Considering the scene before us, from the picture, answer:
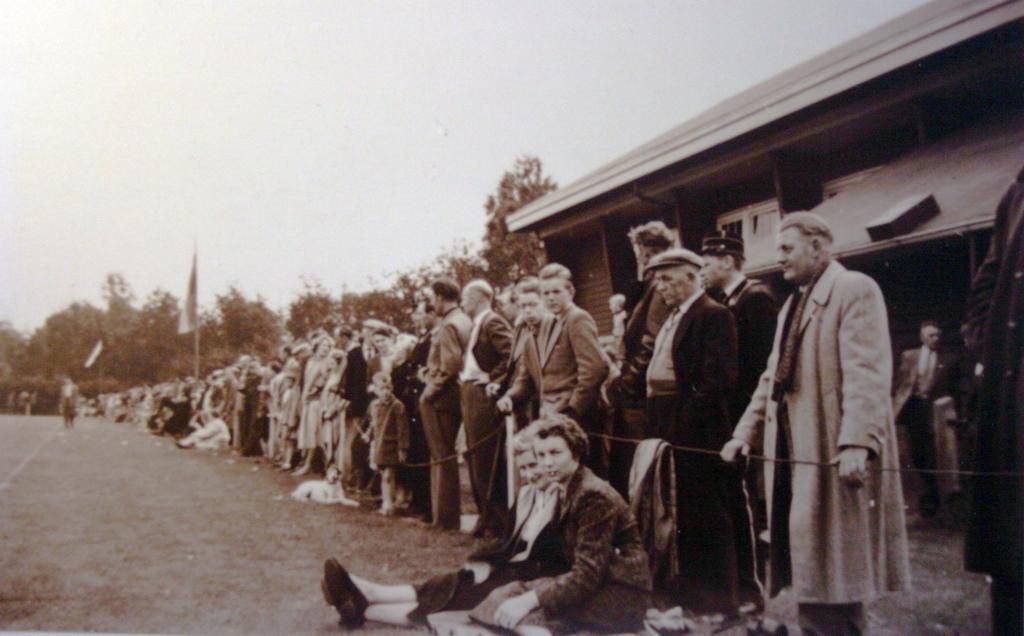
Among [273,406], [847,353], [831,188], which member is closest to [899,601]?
[847,353]

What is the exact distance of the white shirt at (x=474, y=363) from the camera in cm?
475

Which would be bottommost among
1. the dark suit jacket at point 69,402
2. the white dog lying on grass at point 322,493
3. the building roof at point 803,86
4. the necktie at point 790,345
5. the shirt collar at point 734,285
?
the white dog lying on grass at point 322,493

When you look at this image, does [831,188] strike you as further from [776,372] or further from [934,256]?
[776,372]

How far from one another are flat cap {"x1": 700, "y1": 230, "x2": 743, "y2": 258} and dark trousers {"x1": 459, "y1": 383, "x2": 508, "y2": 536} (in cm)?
163

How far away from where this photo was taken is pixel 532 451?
3.99m

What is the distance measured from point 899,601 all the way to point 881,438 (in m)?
0.63

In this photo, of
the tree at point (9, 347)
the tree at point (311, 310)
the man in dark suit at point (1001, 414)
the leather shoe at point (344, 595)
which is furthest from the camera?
the tree at point (9, 347)

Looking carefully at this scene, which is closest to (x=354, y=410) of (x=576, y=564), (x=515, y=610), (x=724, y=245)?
(x=515, y=610)

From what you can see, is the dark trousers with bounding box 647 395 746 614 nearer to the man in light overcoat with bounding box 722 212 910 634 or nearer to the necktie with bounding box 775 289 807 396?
the man in light overcoat with bounding box 722 212 910 634

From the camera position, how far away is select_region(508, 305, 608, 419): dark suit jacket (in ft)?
13.4

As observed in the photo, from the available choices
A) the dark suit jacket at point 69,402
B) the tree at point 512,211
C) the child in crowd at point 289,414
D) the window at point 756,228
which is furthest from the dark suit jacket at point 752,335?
the dark suit jacket at point 69,402

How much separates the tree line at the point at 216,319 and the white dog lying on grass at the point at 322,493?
102 cm

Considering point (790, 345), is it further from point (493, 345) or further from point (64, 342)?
point (64, 342)

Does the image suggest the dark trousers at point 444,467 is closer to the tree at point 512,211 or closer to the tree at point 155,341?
the tree at point 512,211
